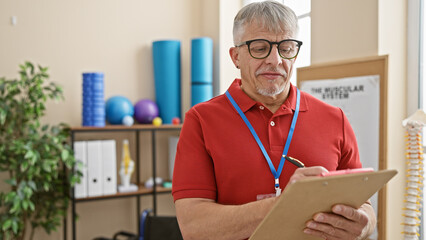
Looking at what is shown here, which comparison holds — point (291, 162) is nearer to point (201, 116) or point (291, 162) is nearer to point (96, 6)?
point (201, 116)

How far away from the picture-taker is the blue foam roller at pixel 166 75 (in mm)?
3650

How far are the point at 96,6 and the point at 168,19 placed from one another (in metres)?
0.70

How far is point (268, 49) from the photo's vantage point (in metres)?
1.20

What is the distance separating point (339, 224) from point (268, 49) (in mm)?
543

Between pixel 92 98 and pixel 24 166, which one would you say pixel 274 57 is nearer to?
pixel 24 166

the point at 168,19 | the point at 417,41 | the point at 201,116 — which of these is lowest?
the point at 201,116

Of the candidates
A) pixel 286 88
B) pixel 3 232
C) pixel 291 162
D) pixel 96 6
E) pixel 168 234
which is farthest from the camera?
pixel 96 6

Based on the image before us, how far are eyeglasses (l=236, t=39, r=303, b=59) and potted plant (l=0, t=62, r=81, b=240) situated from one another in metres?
2.11

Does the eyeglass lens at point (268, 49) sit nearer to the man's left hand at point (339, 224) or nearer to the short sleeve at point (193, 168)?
the short sleeve at point (193, 168)

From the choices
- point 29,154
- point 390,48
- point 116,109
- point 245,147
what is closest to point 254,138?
point 245,147

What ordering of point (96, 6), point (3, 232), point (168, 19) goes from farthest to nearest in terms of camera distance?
point (168, 19) < point (96, 6) < point (3, 232)

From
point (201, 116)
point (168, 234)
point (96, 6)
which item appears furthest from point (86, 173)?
point (201, 116)

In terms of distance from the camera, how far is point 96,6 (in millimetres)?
3572

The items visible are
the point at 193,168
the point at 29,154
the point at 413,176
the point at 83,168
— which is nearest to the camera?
the point at 193,168
